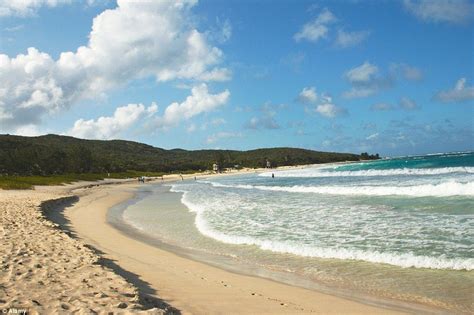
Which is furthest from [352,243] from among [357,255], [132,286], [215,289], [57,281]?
[57,281]

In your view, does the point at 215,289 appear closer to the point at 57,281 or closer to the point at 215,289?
the point at 215,289

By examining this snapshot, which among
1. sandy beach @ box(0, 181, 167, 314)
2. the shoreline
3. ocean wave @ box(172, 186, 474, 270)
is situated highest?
sandy beach @ box(0, 181, 167, 314)

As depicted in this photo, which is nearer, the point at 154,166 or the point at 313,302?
the point at 313,302

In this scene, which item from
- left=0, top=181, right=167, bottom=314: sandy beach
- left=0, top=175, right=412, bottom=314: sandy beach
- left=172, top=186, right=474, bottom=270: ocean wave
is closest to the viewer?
left=0, top=181, right=167, bottom=314: sandy beach

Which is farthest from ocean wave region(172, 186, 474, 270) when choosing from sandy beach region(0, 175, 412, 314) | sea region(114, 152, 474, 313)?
sandy beach region(0, 175, 412, 314)

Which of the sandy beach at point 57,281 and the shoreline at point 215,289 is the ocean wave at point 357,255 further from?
the sandy beach at point 57,281

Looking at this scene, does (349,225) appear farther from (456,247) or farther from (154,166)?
(154,166)

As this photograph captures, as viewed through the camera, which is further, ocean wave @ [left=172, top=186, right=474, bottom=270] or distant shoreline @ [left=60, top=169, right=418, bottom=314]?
ocean wave @ [left=172, top=186, right=474, bottom=270]

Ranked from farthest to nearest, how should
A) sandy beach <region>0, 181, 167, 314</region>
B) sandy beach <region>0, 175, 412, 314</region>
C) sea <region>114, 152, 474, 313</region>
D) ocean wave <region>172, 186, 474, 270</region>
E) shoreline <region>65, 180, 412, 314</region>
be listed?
ocean wave <region>172, 186, 474, 270</region> < sea <region>114, 152, 474, 313</region> < shoreline <region>65, 180, 412, 314</region> < sandy beach <region>0, 175, 412, 314</region> < sandy beach <region>0, 181, 167, 314</region>

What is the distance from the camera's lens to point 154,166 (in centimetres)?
14500

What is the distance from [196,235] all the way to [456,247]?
31.9 feet

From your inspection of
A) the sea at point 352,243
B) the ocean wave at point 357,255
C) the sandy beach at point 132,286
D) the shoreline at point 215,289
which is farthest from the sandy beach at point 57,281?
the ocean wave at point 357,255

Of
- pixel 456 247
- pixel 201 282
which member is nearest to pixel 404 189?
pixel 456 247

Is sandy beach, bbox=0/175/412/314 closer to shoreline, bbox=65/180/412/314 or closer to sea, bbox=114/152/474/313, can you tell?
shoreline, bbox=65/180/412/314
